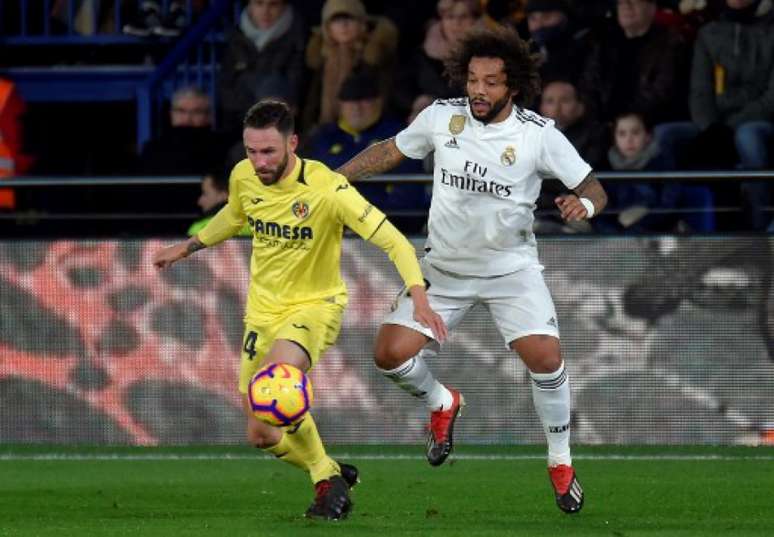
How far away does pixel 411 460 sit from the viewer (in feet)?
39.9

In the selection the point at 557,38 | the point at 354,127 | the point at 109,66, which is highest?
the point at 557,38

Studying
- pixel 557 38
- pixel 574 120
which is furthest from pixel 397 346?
pixel 557 38

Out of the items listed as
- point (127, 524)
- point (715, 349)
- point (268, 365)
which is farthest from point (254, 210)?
point (715, 349)

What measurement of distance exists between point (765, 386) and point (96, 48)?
312 inches

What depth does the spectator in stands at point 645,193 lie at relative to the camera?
13.3m

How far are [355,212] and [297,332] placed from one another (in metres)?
0.60

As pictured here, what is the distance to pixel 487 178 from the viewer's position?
987 cm

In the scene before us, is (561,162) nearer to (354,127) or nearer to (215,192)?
(215,192)

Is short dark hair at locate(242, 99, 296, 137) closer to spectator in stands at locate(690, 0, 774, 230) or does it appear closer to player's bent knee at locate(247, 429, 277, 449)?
player's bent knee at locate(247, 429, 277, 449)

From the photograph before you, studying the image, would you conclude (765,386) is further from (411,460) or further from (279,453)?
(279,453)

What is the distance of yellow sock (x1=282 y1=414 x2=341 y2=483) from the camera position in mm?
9383

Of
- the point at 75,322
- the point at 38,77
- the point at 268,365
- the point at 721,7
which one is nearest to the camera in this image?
the point at 268,365

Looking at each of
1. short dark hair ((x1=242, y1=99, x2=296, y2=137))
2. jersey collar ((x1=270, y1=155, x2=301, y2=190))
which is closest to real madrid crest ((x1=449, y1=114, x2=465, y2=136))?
jersey collar ((x1=270, y1=155, x2=301, y2=190))

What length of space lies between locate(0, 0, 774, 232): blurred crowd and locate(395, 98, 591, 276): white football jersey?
2.98m
